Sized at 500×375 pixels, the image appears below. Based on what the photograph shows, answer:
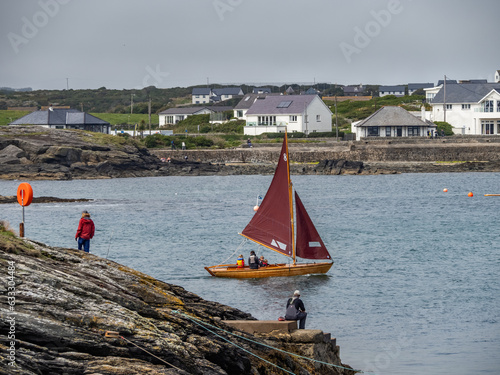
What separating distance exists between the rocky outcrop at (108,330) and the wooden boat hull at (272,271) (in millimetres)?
12710

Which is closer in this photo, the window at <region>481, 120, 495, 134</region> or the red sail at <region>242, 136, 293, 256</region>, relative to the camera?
the red sail at <region>242, 136, 293, 256</region>

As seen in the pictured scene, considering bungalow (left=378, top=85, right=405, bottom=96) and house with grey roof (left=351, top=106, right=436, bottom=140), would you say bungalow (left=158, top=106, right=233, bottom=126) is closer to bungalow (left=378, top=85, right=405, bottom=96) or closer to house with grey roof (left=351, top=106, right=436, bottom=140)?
house with grey roof (left=351, top=106, right=436, bottom=140)

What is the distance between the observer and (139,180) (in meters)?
84.8

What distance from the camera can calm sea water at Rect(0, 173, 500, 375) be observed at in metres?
20.0

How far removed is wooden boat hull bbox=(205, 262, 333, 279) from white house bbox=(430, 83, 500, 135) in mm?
Answer: 73919

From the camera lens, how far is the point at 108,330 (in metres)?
11.2

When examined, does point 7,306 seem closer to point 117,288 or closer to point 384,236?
point 117,288

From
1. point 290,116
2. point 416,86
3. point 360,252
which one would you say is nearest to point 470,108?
point 290,116

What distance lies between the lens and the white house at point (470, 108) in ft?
316

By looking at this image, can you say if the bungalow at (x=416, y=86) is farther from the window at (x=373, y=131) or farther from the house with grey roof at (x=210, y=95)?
the window at (x=373, y=131)

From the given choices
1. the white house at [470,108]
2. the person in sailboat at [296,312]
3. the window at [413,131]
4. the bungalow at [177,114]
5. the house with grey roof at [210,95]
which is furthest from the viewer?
the house with grey roof at [210,95]

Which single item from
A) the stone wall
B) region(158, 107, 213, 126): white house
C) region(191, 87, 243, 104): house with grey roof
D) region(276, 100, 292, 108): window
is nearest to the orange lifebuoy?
the stone wall

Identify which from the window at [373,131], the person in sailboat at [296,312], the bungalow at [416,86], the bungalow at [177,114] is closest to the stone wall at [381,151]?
the window at [373,131]

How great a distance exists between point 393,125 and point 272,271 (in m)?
70.6
